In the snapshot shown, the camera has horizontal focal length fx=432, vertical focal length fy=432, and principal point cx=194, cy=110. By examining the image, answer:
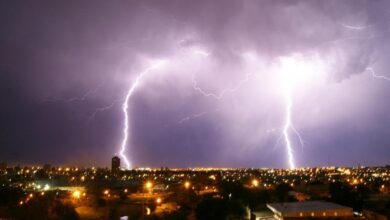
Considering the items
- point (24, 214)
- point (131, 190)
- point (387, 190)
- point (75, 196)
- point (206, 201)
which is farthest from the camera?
point (131, 190)

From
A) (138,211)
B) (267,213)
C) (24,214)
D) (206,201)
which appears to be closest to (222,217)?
(206,201)

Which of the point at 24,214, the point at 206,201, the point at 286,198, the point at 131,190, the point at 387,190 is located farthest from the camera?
the point at 131,190

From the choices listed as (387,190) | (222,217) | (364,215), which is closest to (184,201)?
(222,217)

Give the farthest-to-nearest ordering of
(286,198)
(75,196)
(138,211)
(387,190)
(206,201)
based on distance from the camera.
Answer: (387,190) < (75,196) < (286,198) < (138,211) < (206,201)

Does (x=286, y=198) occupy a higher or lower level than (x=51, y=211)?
higher

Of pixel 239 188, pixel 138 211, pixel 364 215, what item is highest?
pixel 239 188

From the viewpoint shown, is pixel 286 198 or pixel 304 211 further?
pixel 286 198

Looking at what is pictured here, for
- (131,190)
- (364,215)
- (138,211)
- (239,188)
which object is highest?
(131,190)

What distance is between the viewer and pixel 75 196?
4719cm

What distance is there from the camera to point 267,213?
3484cm

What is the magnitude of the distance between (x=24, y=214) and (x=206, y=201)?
41.7ft

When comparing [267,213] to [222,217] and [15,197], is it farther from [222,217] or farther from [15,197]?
[15,197]

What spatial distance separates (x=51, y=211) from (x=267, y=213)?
16737 millimetres

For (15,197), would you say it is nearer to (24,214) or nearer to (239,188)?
(24,214)
